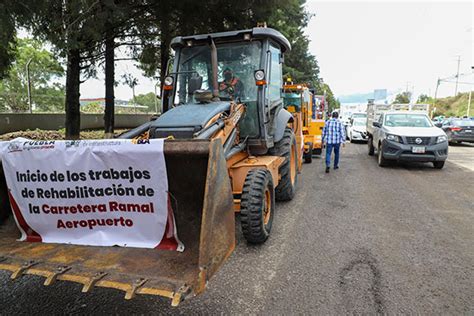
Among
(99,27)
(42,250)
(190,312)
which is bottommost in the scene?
(190,312)

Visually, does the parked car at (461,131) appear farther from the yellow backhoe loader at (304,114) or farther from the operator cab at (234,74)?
the operator cab at (234,74)

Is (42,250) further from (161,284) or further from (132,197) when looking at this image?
(161,284)

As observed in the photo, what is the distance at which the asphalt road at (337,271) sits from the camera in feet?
10.3

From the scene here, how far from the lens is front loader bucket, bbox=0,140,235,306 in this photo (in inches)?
104

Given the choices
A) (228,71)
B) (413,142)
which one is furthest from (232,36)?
(413,142)

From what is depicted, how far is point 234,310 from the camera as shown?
3.08 meters

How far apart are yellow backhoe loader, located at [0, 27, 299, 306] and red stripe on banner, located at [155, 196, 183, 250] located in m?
0.10

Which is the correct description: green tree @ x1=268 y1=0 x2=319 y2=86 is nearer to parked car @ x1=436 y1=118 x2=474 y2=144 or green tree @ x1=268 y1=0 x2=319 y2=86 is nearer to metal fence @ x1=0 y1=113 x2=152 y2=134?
parked car @ x1=436 y1=118 x2=474 y2=144

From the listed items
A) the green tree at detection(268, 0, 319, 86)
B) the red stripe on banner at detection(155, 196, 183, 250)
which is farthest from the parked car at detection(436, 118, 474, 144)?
the red stripe on banner at detection(155, 196, 183, 250)

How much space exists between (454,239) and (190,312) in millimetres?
3705

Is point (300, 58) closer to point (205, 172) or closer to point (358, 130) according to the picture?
point (358, 130)

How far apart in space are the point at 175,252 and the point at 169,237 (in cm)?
16

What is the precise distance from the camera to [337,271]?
3.77 m

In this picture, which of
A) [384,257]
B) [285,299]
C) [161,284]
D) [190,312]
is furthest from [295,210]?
[161,284]
